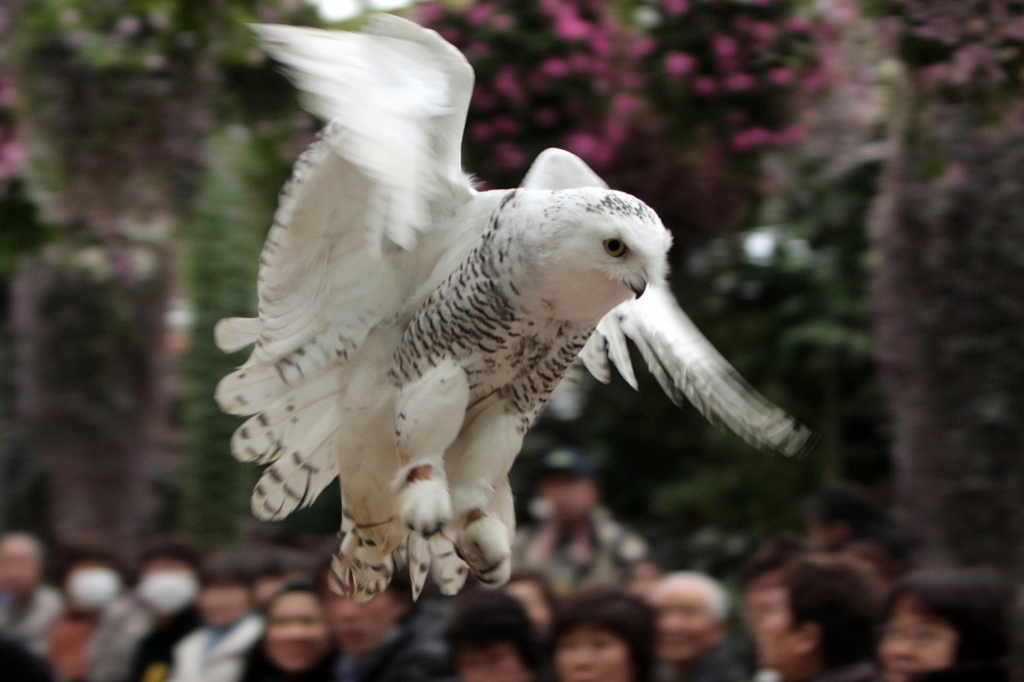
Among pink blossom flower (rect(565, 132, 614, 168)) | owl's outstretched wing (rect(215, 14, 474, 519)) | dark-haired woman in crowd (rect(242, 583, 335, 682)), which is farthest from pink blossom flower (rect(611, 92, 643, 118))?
owl's outstretched wing (rect(215, 14, 474, 519))

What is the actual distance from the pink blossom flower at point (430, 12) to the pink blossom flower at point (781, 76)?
3.55 feet

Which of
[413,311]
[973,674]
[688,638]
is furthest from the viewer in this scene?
[688,638]

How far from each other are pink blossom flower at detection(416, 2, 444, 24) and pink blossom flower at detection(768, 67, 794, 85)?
3.55ft

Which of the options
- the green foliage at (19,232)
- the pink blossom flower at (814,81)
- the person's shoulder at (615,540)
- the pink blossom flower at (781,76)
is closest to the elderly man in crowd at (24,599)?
the green foliage at (19,232)

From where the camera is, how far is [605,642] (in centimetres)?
283

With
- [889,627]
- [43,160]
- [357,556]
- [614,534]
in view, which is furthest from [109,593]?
[889,627]

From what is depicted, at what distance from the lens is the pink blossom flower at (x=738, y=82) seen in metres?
4.01

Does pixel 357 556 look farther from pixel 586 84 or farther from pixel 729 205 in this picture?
pixel 729 205

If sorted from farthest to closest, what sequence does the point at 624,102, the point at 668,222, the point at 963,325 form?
the point at 668,222 < the point at 624,102 < the point at 963,325

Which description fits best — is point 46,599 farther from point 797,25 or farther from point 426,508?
point 797,25

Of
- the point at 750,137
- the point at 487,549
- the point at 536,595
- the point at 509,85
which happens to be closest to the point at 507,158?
the point at 509,85

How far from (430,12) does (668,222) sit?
1.11 m

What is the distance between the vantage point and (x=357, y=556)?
7.34 ft

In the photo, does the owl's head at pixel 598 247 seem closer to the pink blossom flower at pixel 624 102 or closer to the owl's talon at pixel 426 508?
the owl's talon at pixel 426 508
